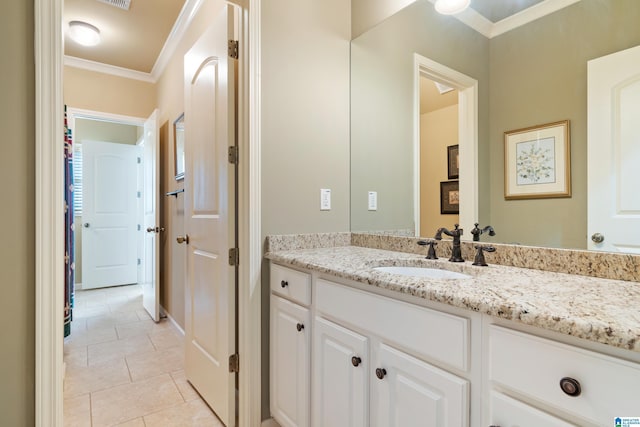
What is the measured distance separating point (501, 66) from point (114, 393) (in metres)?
2.70

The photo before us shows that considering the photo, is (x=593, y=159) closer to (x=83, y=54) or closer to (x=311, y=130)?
(x=311, y=130)

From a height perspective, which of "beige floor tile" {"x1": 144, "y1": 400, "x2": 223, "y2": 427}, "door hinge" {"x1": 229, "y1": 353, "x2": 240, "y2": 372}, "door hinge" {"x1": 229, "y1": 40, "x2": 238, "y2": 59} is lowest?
"beige floor tile" {"x1": 144, "y1": 400, "x2": 223, "y2": 427}

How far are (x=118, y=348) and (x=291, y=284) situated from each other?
2043 mm

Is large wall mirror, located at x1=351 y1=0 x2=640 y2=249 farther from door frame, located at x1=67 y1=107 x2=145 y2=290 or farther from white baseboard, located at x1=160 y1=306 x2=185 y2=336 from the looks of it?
door frame, located at x1=67 y1=107 x2=145 y2=290

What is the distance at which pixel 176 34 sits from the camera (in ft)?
8.96

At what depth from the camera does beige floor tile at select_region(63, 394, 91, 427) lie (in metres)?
1.67

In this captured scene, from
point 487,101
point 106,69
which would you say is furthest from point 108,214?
point 487,101

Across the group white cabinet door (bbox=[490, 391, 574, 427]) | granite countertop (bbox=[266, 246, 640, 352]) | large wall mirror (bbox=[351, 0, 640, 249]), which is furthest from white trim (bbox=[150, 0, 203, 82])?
white cabinet door (bbox=[490, 391, 574, 427])

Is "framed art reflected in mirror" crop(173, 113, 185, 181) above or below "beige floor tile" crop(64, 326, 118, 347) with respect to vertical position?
above

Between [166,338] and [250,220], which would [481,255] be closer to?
[250,220]

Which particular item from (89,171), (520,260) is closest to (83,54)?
(89,171)

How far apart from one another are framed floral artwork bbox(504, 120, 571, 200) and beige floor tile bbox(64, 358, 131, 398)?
2.50 metres

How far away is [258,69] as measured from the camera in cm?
154

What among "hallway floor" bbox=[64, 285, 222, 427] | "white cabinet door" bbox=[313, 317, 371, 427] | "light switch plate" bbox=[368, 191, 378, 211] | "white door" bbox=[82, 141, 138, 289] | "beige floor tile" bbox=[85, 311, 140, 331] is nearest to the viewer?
"white cabinet door" bbox=[313, 317, 371, 427]
